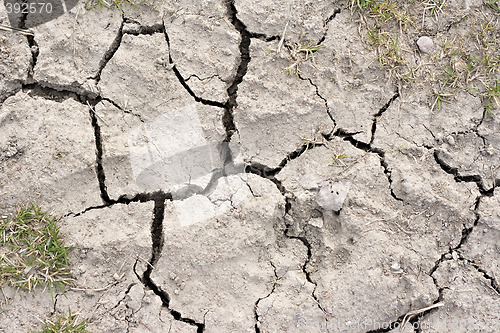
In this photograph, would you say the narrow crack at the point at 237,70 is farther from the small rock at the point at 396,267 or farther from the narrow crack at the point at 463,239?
the narrow crack at the point at 463,239

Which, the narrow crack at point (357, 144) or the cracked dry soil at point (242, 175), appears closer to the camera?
the cracked dry soil at point (242, 175)

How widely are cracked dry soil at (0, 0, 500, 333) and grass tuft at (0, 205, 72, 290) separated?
7 cm

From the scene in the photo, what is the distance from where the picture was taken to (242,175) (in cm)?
245

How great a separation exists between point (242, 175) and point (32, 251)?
127 centimetres

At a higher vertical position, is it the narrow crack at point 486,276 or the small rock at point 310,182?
the small rock at point 310,182

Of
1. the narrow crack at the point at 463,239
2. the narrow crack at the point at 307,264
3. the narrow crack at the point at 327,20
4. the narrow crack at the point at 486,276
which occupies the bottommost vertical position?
the narrow crack at the point at 307,264

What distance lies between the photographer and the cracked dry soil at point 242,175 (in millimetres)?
2314

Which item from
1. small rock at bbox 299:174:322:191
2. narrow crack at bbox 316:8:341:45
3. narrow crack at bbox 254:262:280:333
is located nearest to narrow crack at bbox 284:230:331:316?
narrow crack at bbox 254:262:280:333

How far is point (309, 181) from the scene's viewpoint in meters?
2.45

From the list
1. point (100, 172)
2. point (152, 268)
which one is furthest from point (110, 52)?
point (152, 268)

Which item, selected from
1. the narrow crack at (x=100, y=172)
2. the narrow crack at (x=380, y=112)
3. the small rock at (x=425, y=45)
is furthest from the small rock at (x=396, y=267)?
the narrow crack at (x=100, y=172)

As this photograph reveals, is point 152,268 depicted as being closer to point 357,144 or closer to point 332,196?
point 332,196

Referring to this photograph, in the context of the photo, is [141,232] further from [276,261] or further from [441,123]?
[441,123]

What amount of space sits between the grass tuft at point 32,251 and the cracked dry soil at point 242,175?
71 millimetres
